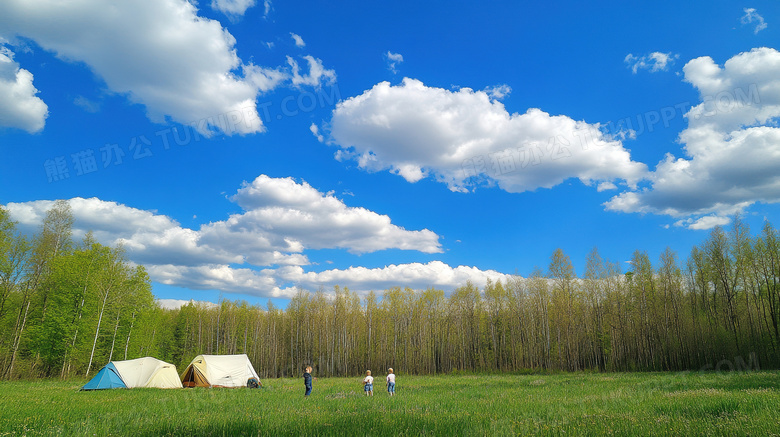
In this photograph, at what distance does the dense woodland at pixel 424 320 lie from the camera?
116 feet

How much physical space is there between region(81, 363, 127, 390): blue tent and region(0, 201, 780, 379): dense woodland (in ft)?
45.5

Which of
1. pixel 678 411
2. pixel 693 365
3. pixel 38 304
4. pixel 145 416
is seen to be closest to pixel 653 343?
pixel 693 365

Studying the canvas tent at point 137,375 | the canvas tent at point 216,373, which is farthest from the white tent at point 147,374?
the canvas tent at point 216,373

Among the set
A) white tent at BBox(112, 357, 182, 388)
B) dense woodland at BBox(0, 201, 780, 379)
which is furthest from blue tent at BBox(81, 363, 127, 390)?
dense woodland at BBox(0, 201, 780, 379)

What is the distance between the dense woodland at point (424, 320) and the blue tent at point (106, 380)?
13863 millimetres

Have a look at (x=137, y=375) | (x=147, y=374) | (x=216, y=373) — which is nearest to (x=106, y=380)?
(x=137, y=375)

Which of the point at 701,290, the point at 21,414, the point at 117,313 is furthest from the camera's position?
the point at 701,290

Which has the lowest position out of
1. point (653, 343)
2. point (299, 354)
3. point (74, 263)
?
point (299, 354)

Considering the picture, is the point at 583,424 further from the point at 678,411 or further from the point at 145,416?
the point at 145,416

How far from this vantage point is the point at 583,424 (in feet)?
26.7

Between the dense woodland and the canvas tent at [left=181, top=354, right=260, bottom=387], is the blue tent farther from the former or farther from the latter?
the dense woodland

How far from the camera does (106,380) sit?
23.6 metres

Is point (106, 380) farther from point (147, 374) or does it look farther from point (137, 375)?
point (147, 374)

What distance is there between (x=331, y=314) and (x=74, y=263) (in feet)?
139
